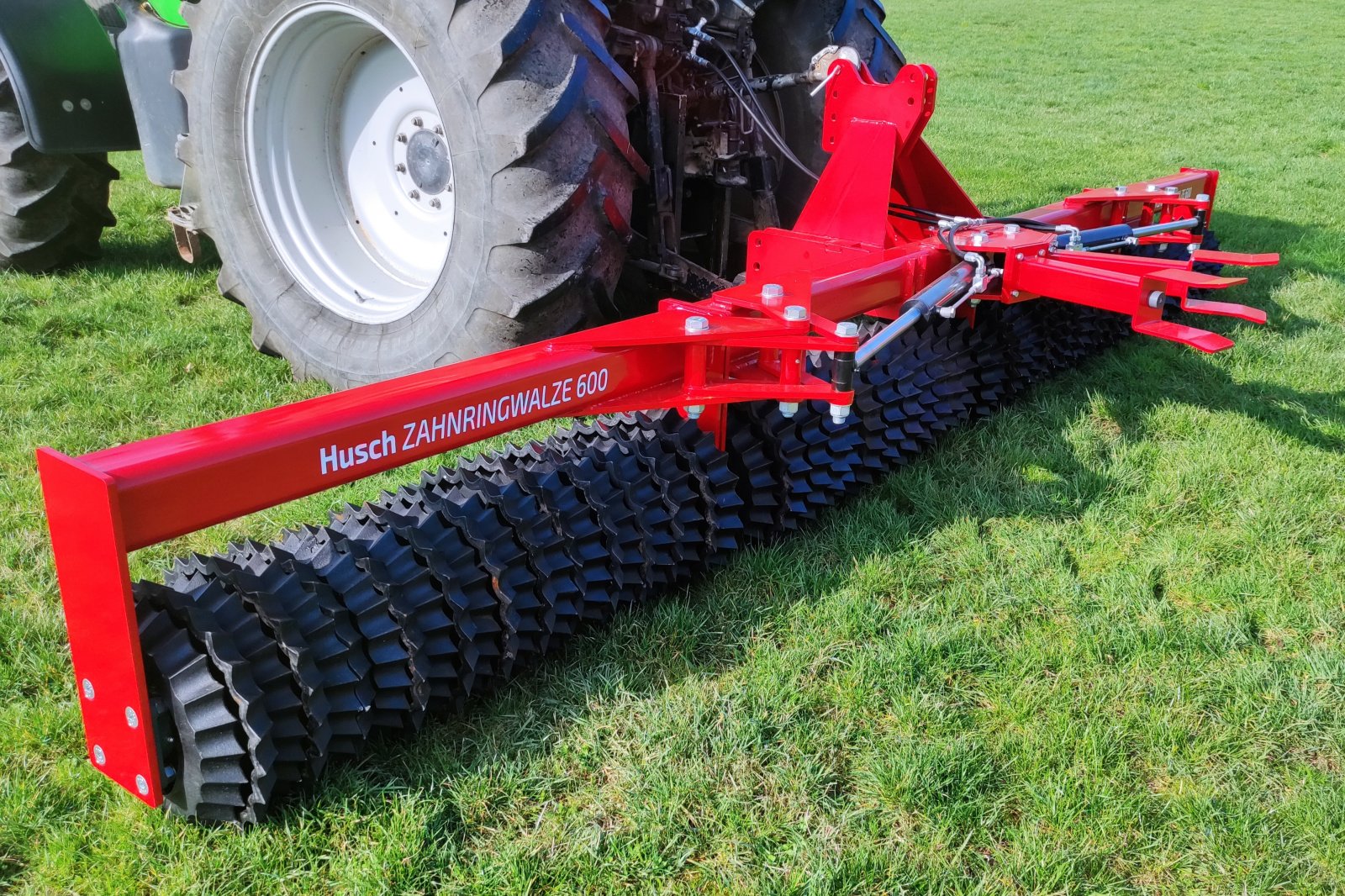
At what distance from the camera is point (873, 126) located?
2.77 meters

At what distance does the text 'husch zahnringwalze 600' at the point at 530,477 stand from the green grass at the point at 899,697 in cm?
12

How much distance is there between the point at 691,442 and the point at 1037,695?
85cm

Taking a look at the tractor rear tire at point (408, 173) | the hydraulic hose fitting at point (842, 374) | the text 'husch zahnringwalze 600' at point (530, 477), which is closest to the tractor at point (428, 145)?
the tractor rear tire at point (408, 173)

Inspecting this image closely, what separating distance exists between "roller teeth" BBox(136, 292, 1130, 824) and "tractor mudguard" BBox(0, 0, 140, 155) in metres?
2.65

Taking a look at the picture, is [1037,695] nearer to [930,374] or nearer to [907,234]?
[930,374]

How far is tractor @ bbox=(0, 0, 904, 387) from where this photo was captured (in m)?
2.40

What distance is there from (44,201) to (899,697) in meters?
3.89

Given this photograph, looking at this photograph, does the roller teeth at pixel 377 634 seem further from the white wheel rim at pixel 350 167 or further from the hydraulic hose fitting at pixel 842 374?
the white wheel rim at pixel 350 167

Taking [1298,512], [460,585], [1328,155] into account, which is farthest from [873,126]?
[1328,155]

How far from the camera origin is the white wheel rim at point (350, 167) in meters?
2.86

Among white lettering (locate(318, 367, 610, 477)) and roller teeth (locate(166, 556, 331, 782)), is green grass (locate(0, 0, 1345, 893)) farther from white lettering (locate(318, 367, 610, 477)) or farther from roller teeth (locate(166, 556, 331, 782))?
white lettering (locate(318, 367, 610, 477))

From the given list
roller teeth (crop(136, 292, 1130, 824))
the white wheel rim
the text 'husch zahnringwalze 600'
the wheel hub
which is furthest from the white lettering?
the wheel hub

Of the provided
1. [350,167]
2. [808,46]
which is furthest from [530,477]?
[808,46]

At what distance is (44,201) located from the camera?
4.08m
